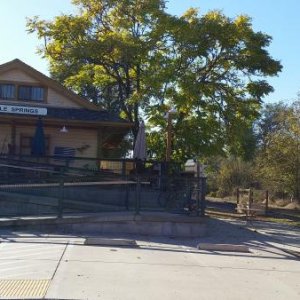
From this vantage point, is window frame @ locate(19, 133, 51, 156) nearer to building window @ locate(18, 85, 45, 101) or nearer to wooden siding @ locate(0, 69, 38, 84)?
building window @ locate(18, 85, 45, 101)

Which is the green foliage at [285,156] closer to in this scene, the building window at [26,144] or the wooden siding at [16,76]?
the building window at [26,144]

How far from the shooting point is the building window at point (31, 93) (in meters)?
23.9

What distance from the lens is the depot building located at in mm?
23375

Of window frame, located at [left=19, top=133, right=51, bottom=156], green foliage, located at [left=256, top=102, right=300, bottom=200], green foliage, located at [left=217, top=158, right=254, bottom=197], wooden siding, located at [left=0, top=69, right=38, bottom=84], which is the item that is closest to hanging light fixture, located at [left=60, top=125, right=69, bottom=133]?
window frame, located at [left=19, top=133, right=51, bottom=156]

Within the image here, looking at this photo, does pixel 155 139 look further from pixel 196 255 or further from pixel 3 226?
pixel 196 255

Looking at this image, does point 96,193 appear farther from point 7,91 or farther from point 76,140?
point 7,91

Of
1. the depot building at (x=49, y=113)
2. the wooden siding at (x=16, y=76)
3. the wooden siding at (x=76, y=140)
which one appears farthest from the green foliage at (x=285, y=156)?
the wooden siding at (x=16, y=76)

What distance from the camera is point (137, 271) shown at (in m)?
9.41

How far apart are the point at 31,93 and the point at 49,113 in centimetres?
161

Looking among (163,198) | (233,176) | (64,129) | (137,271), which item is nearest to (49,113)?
(64,129)

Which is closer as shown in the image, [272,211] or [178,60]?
[178,60]

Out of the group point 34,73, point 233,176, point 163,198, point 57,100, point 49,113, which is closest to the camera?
point 163,198

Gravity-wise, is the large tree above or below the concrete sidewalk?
above

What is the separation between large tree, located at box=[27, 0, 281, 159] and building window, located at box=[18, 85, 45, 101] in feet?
16.4
